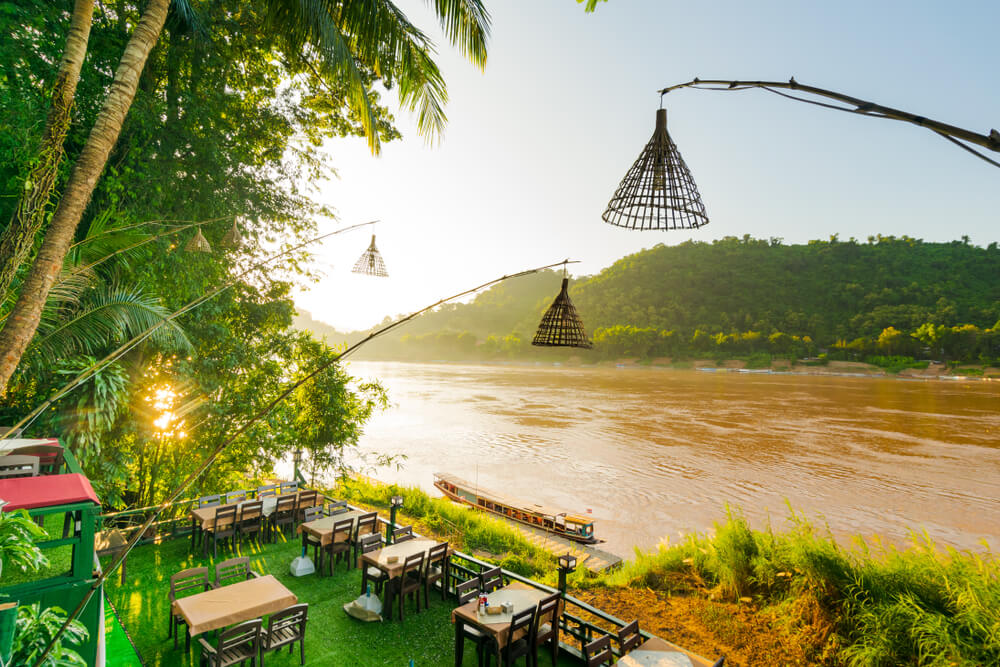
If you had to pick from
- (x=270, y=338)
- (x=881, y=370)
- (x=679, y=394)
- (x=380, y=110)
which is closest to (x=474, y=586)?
(x=270, y=338)

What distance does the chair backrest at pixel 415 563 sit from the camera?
5692 mm

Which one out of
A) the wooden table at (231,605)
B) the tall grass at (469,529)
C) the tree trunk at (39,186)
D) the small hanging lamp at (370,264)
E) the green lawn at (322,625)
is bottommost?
the tall grass at (469,529)

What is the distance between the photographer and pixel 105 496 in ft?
24.8

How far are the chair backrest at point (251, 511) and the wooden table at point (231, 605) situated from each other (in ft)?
8.35

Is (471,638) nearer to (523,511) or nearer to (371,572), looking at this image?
Answer: (371,572)

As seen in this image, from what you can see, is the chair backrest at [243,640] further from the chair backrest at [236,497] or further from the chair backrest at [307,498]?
the chair backrest at [236,497]

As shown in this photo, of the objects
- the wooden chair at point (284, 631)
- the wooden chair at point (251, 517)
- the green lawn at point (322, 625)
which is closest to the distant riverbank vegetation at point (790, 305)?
the wooden chair at point (251, 517)

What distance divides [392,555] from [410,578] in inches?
14.4

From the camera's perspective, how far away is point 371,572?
20.7 ft

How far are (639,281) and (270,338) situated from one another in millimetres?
79441

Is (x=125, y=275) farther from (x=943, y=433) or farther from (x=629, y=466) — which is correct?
(x=943, y=433)

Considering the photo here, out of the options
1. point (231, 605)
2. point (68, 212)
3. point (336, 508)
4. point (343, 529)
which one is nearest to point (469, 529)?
point (336, 508)

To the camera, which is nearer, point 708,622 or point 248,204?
point 708,622

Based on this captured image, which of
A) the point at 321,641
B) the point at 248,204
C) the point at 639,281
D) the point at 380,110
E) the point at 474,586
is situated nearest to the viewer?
the point at 321,641
